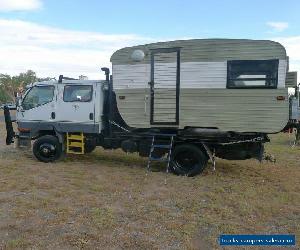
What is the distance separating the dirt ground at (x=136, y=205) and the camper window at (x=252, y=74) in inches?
103

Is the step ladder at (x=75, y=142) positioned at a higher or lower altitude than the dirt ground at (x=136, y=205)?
higher

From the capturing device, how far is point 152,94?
34.5 feet

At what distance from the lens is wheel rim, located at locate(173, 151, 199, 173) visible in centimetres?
1052

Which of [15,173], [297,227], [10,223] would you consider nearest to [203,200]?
[297,227]

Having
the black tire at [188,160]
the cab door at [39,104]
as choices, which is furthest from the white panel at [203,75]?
the cab door at [39,104]

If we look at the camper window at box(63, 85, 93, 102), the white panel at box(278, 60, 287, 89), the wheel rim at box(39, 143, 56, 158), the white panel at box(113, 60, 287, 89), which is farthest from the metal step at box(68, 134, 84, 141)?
the white panel at box(278, 60, 287, 89)

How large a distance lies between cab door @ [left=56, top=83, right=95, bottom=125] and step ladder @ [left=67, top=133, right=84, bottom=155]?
0.47m

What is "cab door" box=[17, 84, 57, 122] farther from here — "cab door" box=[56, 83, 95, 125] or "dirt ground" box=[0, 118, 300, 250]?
"dirt ground" box=[0, 118, 300, 250]

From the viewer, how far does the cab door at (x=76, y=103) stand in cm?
1141

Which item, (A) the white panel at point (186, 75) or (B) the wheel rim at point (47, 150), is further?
(B) the wheel rim at point (47, 150)

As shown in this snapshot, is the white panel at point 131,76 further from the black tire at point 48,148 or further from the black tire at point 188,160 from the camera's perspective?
the black tire at point 48,148

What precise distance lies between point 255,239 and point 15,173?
6930 mm

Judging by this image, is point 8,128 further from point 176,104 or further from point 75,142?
point 176,104

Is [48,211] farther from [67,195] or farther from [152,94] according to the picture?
[152,94]
